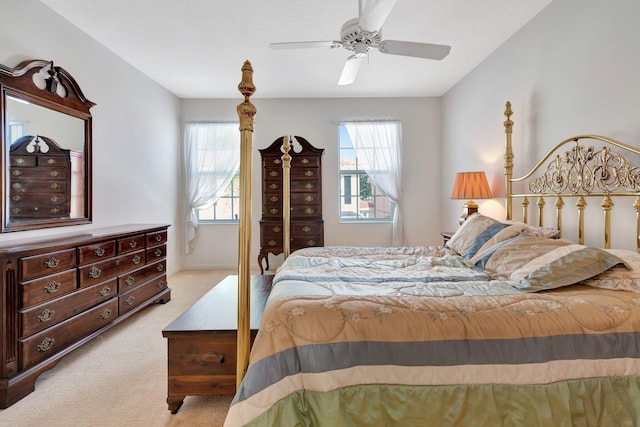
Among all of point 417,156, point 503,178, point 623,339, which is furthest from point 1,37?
point 417,156

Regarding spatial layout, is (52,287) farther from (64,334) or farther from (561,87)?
(561,87)

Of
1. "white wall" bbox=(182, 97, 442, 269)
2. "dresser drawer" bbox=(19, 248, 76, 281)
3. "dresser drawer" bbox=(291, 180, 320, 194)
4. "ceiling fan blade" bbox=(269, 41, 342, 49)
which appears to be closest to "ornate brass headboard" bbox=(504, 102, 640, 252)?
"ceiling fan blade" bbox=(269, 41, 342, 49)

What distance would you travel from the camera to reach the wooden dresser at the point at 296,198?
4.27 m

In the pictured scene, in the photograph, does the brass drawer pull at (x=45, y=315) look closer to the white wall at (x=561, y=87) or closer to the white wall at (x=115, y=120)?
the white wall at (x=115, y=120)

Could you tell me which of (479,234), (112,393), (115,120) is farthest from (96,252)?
(479,234)

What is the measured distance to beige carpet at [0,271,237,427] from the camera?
163 cm

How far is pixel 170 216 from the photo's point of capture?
4492mm

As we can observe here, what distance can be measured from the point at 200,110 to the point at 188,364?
4.09 m

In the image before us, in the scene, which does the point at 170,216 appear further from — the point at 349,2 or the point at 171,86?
the point at 349,2

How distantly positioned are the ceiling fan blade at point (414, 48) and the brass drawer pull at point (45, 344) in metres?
2.86

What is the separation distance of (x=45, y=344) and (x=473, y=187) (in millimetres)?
3649

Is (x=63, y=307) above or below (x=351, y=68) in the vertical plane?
below

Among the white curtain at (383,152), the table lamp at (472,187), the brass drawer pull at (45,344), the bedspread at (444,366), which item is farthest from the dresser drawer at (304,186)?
the bedspread at (444,366)

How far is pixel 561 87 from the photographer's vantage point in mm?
2346
